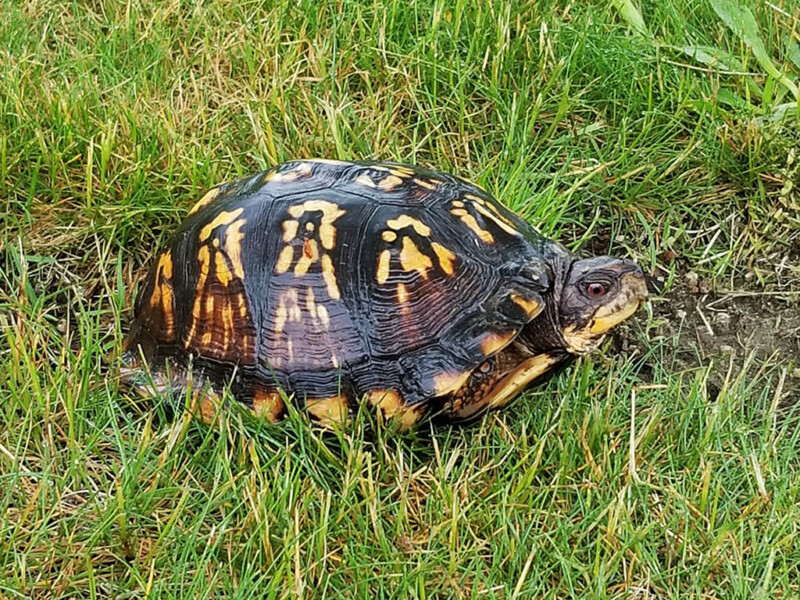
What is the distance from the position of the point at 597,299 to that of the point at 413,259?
0.42 meters

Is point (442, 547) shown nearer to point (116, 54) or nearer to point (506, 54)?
point (506, 54)

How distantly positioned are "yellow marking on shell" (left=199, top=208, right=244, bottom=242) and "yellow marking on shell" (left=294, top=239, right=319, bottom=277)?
7.7 inches

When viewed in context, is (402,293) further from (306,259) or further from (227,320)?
(227,320)

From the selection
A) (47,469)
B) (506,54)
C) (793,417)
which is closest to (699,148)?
(506,54)

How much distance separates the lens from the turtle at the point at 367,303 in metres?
2.02

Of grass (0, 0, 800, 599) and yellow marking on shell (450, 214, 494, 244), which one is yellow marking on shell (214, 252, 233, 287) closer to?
grass (0, 0, 800, 599)

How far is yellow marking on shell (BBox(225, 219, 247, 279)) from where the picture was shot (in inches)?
81.7

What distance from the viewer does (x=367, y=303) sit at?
2027 millimetres

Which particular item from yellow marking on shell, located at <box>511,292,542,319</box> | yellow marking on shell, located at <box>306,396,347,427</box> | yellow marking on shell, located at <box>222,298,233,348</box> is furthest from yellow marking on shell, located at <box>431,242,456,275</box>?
yellow marking on shell, located at <box>222,298,233,348</box>

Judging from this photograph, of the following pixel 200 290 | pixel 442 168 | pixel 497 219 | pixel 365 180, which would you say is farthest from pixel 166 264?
pixel 442 168

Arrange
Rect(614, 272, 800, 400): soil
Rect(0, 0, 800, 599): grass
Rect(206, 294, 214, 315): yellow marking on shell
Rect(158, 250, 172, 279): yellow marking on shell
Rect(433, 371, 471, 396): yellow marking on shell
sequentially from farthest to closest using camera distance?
Rect(614, 272, 800, 400): soil → Rect(158, 250, 172, 279): yellow marking on shell → Rect(206, 294, 214, 315): yellow marking on shell → Rect(433, 371, 471, 396): yellow marking on shell → Rect(0, 0, 800, 599): grass

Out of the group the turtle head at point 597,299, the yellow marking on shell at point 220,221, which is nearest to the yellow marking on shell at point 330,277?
the yellow marking on shell at point 220,221

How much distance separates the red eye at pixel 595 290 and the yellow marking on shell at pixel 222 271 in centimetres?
79

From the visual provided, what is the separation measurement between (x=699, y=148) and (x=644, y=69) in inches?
12.1
